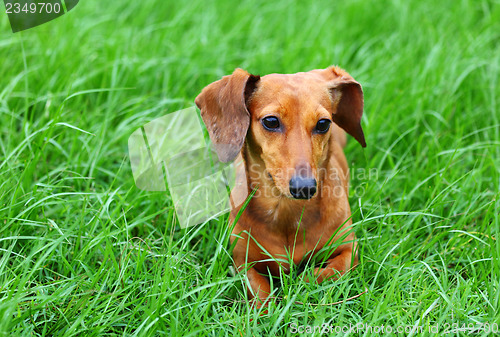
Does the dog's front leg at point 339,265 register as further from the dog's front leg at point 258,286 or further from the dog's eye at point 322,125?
the dog's eye at point 322,125

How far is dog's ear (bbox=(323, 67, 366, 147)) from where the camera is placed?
2717 mm

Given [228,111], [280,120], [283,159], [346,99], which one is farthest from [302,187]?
[346,99]

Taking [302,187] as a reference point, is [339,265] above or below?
below

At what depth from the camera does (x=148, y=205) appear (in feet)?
10.3

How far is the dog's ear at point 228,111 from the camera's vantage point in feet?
8.27

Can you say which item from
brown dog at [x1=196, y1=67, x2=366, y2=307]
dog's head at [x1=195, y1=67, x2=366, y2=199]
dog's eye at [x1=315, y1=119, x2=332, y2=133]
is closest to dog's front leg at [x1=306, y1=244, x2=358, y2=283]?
brown dog at [x1=196, y1=67, x2=366, y2=307]

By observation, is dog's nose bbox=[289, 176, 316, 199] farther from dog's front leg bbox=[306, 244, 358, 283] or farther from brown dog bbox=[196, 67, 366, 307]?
dog's front leg bbox=[306, 244, 358, 283]

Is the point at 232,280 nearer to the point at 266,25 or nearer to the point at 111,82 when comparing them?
the point at 111,82

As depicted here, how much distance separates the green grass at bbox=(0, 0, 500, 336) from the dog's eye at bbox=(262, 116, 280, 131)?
54cm

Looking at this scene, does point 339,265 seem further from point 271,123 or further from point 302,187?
point 271,123

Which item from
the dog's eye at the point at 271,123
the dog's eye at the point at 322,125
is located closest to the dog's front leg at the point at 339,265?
the dog's eye at the point at 322,125

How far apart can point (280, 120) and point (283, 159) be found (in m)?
0.17

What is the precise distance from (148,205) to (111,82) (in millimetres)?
1190

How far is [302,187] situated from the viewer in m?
2.27
